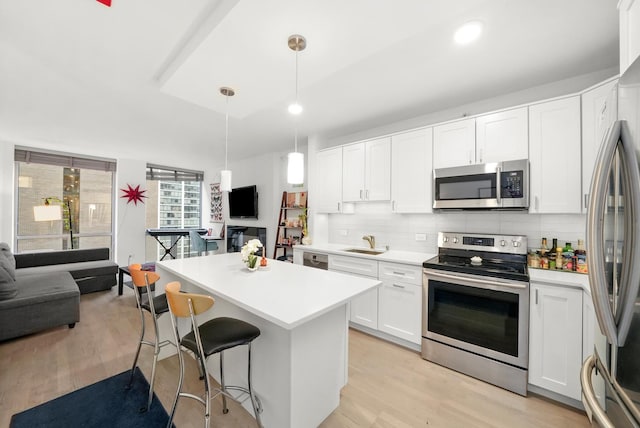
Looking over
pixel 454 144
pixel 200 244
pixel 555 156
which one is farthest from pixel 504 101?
pixel 200 244

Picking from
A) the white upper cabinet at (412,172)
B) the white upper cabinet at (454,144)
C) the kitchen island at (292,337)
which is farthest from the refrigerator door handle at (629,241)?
the white upper cabinet at (412,172)

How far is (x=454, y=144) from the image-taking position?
2.58 metres

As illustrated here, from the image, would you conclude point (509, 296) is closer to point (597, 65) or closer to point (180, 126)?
point (597, 65)

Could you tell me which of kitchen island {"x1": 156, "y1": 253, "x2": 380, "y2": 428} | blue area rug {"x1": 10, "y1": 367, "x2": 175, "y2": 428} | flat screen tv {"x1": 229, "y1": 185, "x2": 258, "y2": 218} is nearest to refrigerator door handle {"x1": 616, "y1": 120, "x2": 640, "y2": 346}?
kitchen island {"x1": 156, "y1": 253, "x2": 380, "y2": 428}

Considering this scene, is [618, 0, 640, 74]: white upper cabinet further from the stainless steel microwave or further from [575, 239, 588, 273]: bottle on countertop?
[575, 239, 588, 273]: bottle on countertop

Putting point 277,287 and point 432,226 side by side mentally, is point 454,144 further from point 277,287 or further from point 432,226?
point 277,287

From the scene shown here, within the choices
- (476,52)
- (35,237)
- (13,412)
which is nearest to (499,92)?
(476,52)

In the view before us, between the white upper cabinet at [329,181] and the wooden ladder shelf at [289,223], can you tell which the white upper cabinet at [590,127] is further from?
the wooden ladder shelf at [289,223]

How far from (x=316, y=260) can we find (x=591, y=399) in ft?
9.07

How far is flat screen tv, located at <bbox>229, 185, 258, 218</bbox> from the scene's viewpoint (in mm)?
5340

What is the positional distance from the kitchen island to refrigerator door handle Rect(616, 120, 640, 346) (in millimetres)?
1030

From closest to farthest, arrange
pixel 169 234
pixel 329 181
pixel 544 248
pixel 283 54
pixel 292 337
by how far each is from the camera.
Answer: pixel 292 337 < pixel 283 54 < pixel 544 248 < pixel 329 181 < pixel 169 234

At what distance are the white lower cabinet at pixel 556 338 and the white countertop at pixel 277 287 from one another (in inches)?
49.4

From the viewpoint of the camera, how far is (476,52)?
6.19 feet
